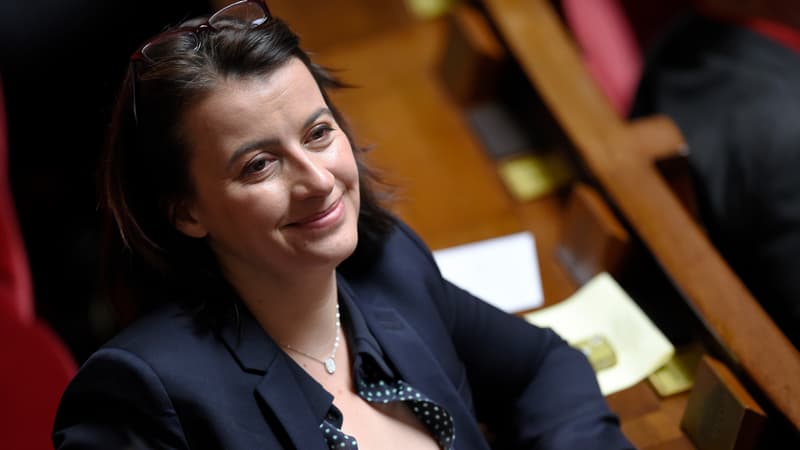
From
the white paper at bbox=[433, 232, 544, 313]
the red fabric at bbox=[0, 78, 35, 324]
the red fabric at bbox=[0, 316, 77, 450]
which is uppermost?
the red fabric at bbox=[0, 78, 35, 324]

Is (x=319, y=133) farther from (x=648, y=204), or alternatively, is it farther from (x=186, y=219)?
(x=648, y=204)

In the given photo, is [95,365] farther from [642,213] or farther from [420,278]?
[642,213]

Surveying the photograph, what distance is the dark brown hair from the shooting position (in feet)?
3.24

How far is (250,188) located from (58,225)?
1.50 metres

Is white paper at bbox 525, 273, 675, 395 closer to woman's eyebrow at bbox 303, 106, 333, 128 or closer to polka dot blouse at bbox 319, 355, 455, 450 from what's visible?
polka dot blouse at bbox 319, 355, 455, 450

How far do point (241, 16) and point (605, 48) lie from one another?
116 centimetres

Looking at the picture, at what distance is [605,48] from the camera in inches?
81.1

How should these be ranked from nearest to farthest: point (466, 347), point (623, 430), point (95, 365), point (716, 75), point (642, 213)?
point (95, 365), point (466, 347), point (623, 430), point (642, 213), point (716, 75)

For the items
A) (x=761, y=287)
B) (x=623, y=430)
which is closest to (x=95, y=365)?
(x=623, y=430)

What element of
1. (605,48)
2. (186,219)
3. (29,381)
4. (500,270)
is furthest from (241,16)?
(605,48)

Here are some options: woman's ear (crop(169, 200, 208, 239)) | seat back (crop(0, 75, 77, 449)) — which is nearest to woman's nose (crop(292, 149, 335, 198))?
woman's ear (crop(169, 200, 208, 239))

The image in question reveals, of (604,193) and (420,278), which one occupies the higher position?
(420,278)

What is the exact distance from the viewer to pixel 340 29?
85.4 inches

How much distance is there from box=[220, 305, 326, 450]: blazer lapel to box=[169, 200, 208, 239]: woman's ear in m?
0.10
